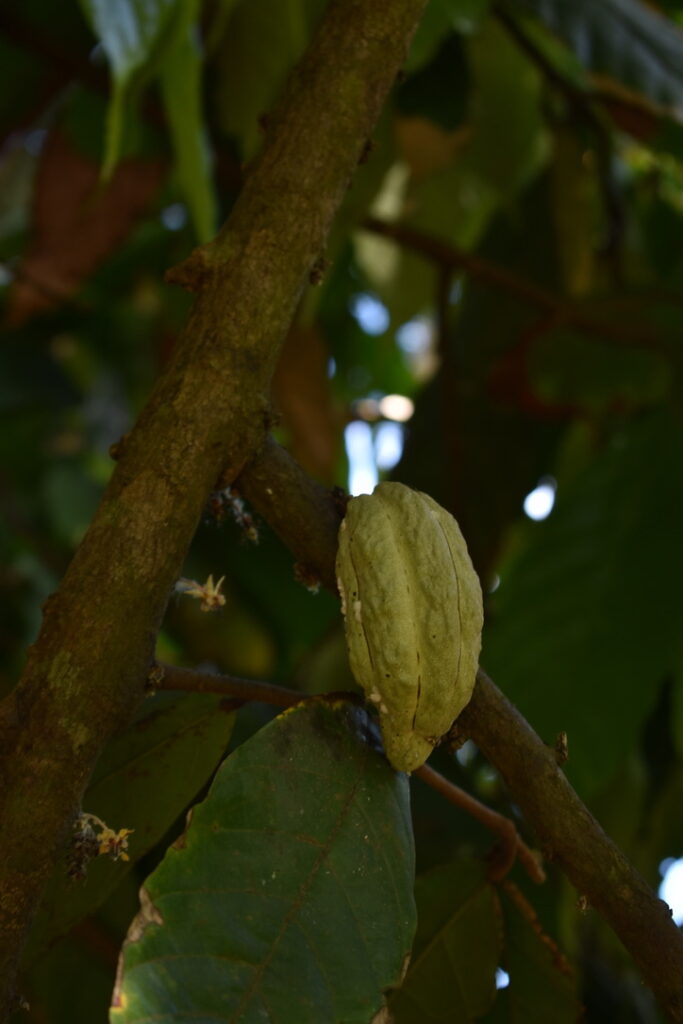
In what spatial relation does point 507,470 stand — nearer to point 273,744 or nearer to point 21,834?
point 273,744

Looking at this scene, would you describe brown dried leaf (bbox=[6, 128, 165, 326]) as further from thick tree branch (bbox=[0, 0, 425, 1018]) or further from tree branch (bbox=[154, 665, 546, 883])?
tree branch (bbox=[154, 665, 546, 883])

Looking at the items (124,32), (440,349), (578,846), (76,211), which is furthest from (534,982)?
(76,211)

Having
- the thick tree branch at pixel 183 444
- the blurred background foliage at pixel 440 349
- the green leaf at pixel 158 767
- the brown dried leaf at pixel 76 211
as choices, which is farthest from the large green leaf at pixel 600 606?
the brown dried leaf at pixel 76 211

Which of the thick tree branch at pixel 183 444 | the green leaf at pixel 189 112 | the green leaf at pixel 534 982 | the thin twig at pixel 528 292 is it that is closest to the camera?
the thick tree branch at pixel 183 444

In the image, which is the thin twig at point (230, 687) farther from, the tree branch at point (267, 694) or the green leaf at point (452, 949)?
the green leaf at point (452, 949)

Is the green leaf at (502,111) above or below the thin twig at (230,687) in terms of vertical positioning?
above

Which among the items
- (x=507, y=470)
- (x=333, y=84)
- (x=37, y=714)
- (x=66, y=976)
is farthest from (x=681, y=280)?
(x=37, y=714)

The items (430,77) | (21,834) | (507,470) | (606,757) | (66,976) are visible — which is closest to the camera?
(21,834)

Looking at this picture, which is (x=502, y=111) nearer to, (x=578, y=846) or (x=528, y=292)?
(x=528, y=292)
